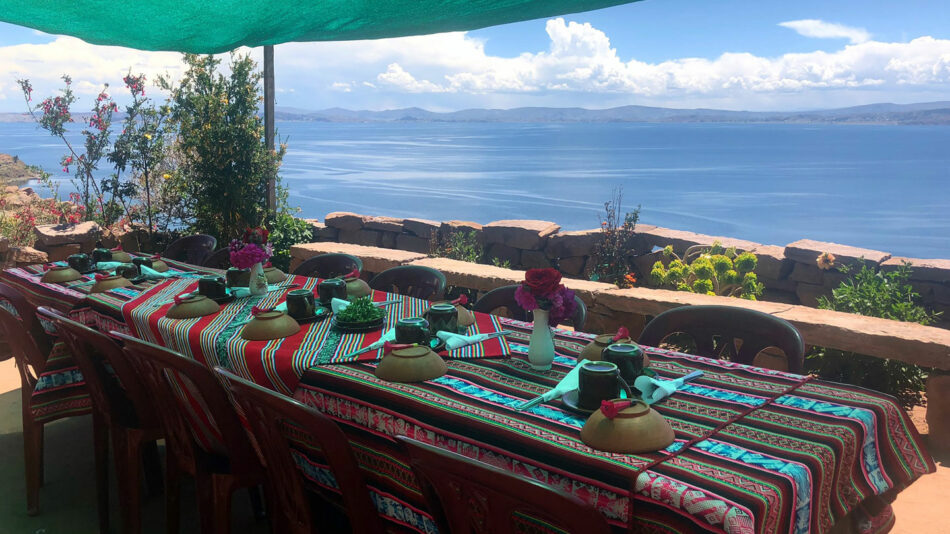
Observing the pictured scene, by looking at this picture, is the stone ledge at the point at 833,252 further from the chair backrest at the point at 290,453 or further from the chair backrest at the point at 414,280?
the chair backrest at the point at 290,453

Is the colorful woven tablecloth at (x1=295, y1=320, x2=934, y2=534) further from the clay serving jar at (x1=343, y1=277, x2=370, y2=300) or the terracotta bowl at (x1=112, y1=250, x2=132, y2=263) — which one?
the terracotta bowl at (x1=112, y1=250, x2=132, y2=263)

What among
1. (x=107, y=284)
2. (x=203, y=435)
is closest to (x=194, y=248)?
(x=107, y=284)

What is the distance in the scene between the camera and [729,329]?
225 centimetres

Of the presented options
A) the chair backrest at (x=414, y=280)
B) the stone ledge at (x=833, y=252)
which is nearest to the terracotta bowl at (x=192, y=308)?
the chair backrest at (x=414, y=280)

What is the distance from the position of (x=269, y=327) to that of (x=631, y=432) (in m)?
1.36

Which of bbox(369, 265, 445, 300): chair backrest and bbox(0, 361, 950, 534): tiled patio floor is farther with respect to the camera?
bbox(369, 265, 445, 300): chair backrest

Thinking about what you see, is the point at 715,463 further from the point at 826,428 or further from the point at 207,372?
the point at 207,372

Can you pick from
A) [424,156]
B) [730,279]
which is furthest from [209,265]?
[424,156]

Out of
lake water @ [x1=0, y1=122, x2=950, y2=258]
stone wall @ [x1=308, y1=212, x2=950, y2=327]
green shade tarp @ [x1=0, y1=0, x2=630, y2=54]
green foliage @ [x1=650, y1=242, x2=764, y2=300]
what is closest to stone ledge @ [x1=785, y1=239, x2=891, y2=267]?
stone wall @ [x1=308, y1=212, x2=950, y2=327]

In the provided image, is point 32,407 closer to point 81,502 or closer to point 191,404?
point 81,502

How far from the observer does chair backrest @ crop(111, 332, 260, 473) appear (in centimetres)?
182

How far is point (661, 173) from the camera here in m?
36.8

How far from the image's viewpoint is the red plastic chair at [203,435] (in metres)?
1.91

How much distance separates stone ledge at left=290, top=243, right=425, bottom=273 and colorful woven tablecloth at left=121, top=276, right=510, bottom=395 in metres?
1.97
